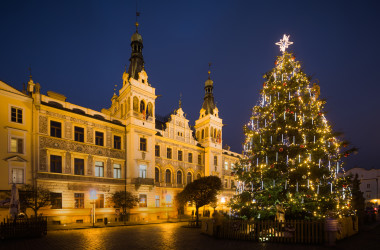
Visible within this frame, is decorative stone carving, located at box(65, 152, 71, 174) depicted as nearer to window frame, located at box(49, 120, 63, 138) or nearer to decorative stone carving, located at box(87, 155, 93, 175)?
decorative stone carving, located at box(87, 155, 93, 175)

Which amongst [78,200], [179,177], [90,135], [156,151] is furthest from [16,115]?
[179,177]

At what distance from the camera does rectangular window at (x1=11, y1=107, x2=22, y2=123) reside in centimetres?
2335

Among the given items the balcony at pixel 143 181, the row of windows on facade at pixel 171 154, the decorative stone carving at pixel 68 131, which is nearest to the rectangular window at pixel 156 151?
the row of windows on facade at pixel 171 154

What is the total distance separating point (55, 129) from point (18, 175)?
543cm

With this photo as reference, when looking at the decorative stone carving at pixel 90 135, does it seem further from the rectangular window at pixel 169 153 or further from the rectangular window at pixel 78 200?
the rectangular window at pixel 169 153

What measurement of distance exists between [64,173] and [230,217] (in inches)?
715

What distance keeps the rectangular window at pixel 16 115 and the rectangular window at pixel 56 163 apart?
4645 millimetres

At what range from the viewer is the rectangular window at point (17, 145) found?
22.9 metres

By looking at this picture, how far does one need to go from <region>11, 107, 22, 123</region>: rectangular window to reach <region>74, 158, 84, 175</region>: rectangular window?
21.9ft

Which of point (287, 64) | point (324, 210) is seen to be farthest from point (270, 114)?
point (324, 210)

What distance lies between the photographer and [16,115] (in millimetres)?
23516

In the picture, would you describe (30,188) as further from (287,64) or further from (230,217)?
(287,64)

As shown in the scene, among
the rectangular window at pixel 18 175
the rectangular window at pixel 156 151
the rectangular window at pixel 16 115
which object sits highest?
the rectangular window at pixel 16 115

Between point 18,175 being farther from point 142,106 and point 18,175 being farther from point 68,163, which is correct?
point 142,106
